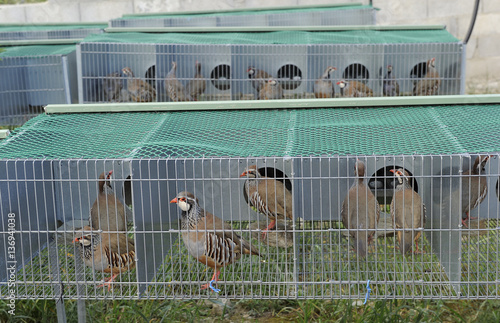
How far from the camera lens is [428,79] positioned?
7.12 m

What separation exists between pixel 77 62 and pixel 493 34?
7.75 meters

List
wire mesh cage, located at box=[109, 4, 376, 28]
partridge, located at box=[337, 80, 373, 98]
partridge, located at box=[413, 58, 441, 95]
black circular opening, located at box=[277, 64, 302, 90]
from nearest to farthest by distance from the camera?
partridge, located at box=[337, 80, 373, 98]
partridge, located at box=[413, 58, 441, 95]
black circular opening, located at box=[277, 64, 302, 90]
wire mesh cage, located at box=[109, 4, 376, 28]

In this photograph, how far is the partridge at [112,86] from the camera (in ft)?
23.2

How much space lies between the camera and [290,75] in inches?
305

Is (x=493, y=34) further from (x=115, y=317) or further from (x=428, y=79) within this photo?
(x=115, y=317)

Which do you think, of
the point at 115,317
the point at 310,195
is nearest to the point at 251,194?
the point at 310,195

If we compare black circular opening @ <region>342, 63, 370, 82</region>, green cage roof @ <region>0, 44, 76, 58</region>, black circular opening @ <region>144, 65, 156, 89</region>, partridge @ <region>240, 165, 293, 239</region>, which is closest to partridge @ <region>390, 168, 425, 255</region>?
partridge @ <region>240, 165, 293, 239</region>

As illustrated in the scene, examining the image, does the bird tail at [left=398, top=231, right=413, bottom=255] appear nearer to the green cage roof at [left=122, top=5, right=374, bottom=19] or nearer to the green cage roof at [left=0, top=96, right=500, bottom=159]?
the green cage roof at [left=0, top=96, right=500, bottom=159]

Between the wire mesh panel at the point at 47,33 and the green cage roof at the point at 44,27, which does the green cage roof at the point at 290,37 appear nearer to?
the wire mesh panel at the point at 47,33

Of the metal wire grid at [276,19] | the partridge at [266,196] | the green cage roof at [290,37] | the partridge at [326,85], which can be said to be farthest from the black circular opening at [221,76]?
the partridge at [266,196]

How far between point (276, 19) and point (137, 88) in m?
3.91

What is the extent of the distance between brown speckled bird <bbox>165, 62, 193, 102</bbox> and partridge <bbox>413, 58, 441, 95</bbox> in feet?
8.82

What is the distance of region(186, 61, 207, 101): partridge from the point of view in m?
7.34

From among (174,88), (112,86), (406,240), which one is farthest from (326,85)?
(406,240)
